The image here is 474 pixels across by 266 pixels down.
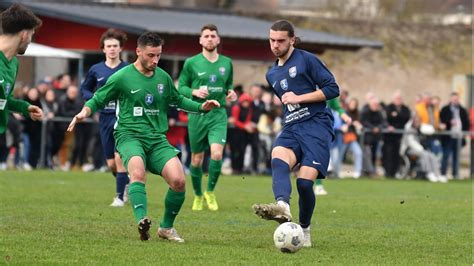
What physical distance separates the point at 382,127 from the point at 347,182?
121 inches

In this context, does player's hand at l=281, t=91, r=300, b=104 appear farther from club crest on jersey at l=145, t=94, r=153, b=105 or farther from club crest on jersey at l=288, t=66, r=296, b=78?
club crest on jersey at l=145, t=94, r=153, b=105

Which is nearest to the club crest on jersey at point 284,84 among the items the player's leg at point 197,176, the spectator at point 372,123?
the player's leg at point 197,176

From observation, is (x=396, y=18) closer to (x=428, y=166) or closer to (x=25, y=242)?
(x=428, y=166)

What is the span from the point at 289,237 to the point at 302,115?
1563mm

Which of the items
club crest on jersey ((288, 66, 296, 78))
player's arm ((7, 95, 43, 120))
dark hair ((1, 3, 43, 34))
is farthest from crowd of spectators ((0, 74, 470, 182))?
dark hair ((1, 3, 43, 34))

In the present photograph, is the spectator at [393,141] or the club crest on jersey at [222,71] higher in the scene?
the club crest on jersey at [222,71]

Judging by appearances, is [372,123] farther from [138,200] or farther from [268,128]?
[138,200]

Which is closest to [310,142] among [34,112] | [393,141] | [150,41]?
[150,41]

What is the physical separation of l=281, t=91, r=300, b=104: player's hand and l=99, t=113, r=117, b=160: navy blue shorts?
465cm

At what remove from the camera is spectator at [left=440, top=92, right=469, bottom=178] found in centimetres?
2720

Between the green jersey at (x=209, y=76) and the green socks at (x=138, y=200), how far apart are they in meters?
4.55

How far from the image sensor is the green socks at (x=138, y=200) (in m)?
10.9

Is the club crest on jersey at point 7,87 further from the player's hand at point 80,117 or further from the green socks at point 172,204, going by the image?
the green socks at point 172,204

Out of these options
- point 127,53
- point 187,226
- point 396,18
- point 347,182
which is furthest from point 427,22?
point 187,226
